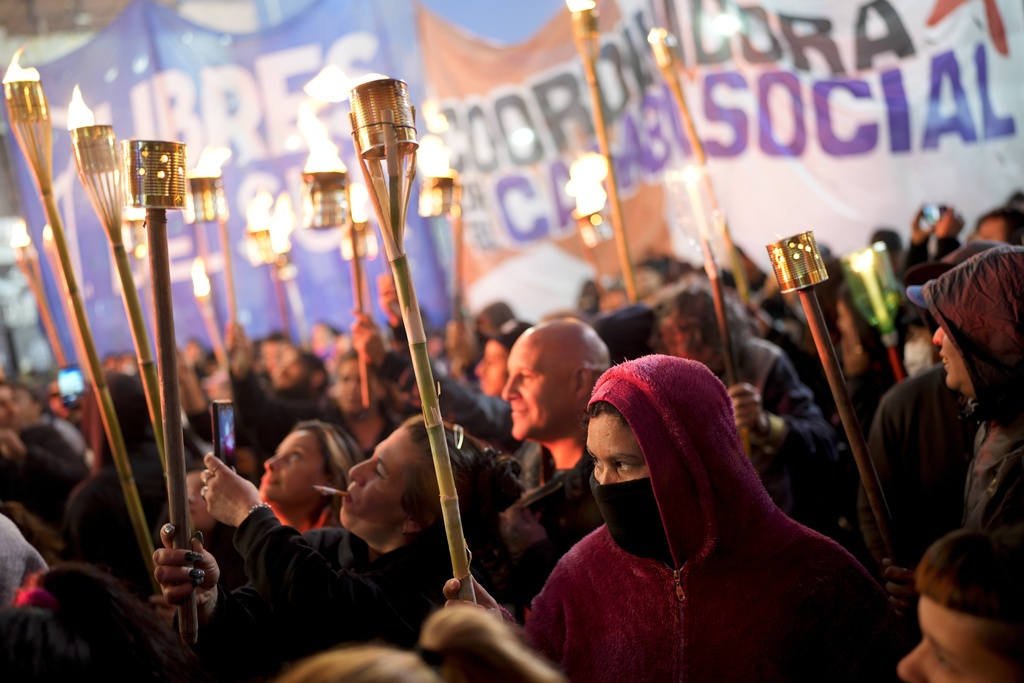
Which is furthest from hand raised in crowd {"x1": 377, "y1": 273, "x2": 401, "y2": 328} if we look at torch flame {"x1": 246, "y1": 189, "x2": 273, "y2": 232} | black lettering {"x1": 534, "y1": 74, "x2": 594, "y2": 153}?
black lettering {"x1": 534, "y1": 74, "x2": 594, "y2": 153}

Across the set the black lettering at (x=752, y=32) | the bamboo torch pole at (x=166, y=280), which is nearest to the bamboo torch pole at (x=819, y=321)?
the bamboo torch pole at (x=166, y=280)

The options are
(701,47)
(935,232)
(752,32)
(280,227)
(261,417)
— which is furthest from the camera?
(701,47)

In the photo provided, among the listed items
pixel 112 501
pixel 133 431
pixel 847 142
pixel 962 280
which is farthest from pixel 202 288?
pixel 847 142

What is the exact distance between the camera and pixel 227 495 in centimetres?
214

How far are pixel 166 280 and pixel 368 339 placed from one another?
71.4 inches

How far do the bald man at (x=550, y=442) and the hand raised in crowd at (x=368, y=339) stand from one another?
2.66 feet

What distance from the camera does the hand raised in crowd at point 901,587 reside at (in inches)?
83.7

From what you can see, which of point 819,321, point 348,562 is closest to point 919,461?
point 819,321

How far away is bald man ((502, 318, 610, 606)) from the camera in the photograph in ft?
8.70

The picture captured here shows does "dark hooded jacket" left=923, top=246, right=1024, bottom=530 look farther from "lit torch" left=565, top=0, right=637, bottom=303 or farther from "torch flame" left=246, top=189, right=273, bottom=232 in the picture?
"torch flame" left=246, top=189, right=273, bottom=232

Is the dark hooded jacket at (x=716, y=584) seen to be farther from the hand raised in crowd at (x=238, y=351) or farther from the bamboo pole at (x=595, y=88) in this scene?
the hand raised in crowd at (x=238, y=351)

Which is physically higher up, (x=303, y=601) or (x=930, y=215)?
(x=930, y=215)

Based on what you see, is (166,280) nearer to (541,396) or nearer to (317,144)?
(317,144)

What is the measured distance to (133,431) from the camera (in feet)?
12.6
